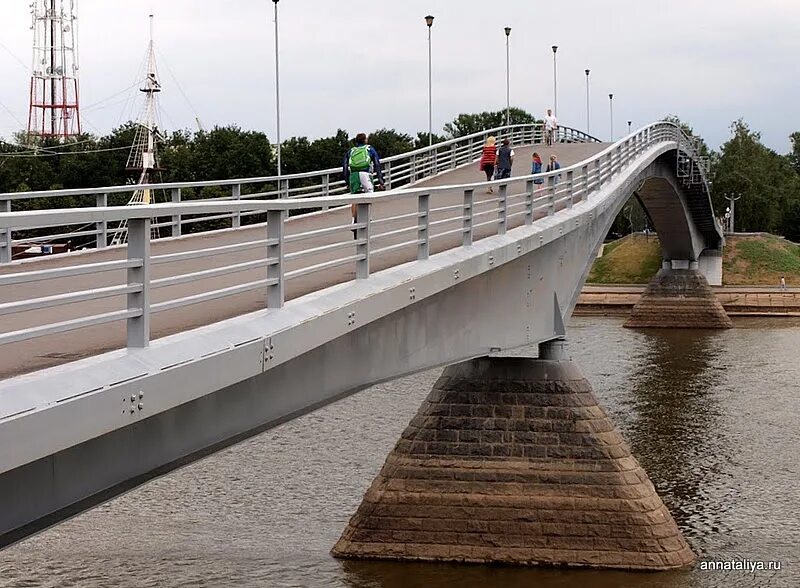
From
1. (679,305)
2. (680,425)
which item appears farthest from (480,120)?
(680,425)

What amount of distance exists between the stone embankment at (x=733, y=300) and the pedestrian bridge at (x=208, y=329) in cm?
5251

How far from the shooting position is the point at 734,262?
80.8 metres

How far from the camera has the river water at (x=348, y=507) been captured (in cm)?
1930

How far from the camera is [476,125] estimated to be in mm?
123250

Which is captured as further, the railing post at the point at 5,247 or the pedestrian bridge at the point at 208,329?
the railing post at the point at 5,247

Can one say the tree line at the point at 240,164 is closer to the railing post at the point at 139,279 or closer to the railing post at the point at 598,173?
the railing post at the point at 598,173

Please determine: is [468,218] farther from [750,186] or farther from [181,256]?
[750,186]

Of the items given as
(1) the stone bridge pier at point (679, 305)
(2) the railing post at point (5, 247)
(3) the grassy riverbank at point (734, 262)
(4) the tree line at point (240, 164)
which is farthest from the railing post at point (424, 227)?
(3) the grassy riverbank at point (734, 262)

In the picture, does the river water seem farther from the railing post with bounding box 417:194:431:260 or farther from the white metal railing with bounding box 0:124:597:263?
the railing post with bounding box 417:194:431:260

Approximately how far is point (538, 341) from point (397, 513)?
11.7 feet

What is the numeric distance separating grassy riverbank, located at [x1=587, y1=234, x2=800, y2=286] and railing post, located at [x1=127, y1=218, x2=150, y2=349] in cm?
7264

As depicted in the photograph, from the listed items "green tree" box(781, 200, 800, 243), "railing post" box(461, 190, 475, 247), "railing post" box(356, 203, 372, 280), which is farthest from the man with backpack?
"green tree" box(781, 200, 800, 243)

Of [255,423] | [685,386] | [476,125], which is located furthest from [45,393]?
[476,125]

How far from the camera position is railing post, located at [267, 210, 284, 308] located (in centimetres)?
1032
